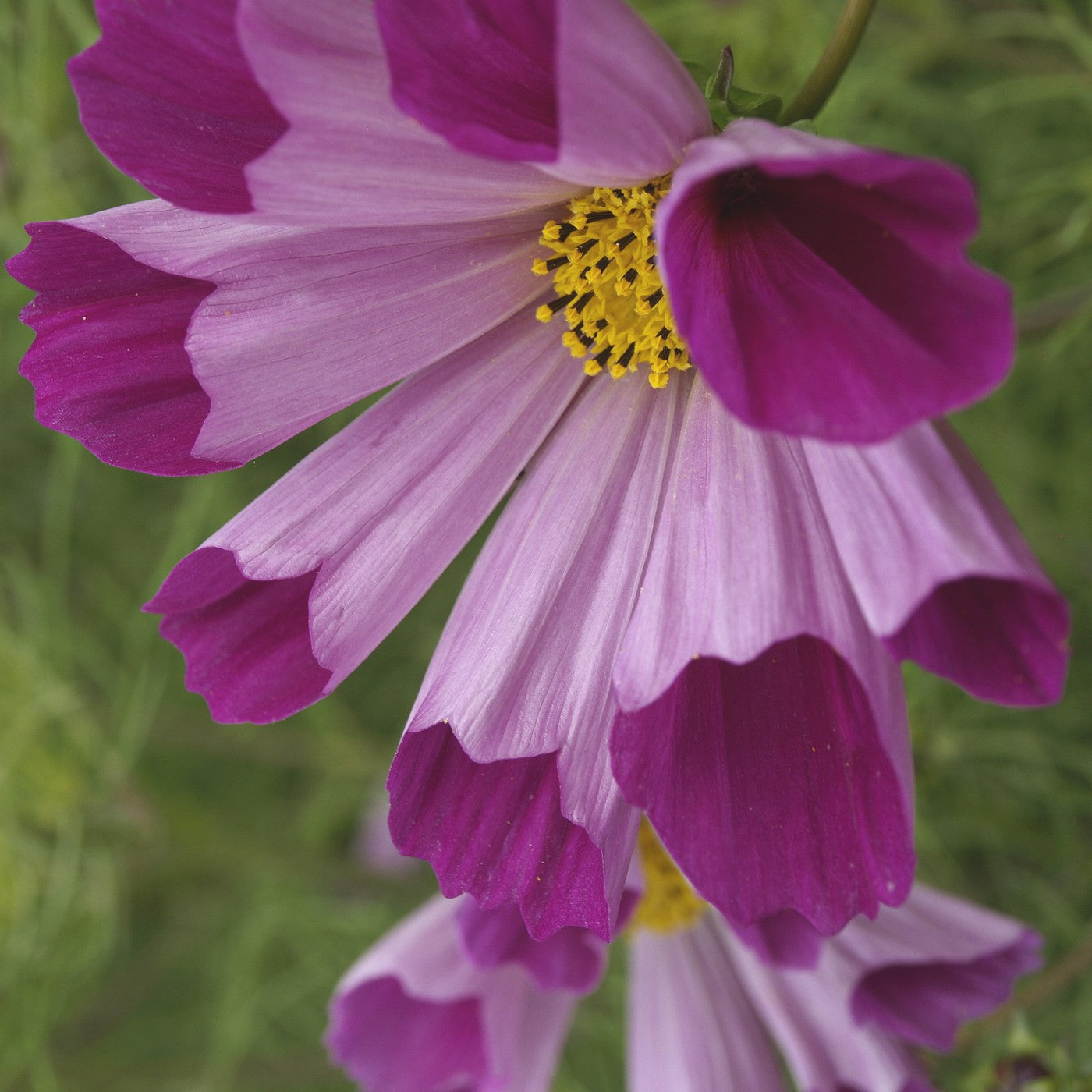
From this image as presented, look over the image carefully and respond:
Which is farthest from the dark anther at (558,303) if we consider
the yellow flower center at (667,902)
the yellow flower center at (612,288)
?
the yellow flower center at (667,902)

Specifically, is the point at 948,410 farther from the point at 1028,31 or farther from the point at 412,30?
the point at 1028,31

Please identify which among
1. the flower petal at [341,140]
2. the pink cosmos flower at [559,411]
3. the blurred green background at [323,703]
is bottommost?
the blurred green background at [323,703]

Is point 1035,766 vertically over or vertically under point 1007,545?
under

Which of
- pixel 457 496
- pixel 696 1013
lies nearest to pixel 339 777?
pixel 696 1013

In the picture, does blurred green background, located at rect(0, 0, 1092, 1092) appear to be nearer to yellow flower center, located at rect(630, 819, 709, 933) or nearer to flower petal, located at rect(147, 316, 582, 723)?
yellow flower center, located at rect(630, 819, 709, 933)

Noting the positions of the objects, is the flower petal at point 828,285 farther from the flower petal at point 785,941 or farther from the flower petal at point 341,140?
the flower petal at point 785,941

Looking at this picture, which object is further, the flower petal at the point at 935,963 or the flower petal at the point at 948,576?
the flower petal at the point at 935,963

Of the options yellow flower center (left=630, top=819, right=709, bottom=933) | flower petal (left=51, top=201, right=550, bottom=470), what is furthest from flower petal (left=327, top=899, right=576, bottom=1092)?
flower petal (left=51, top=201, right=550, bottom=470)
